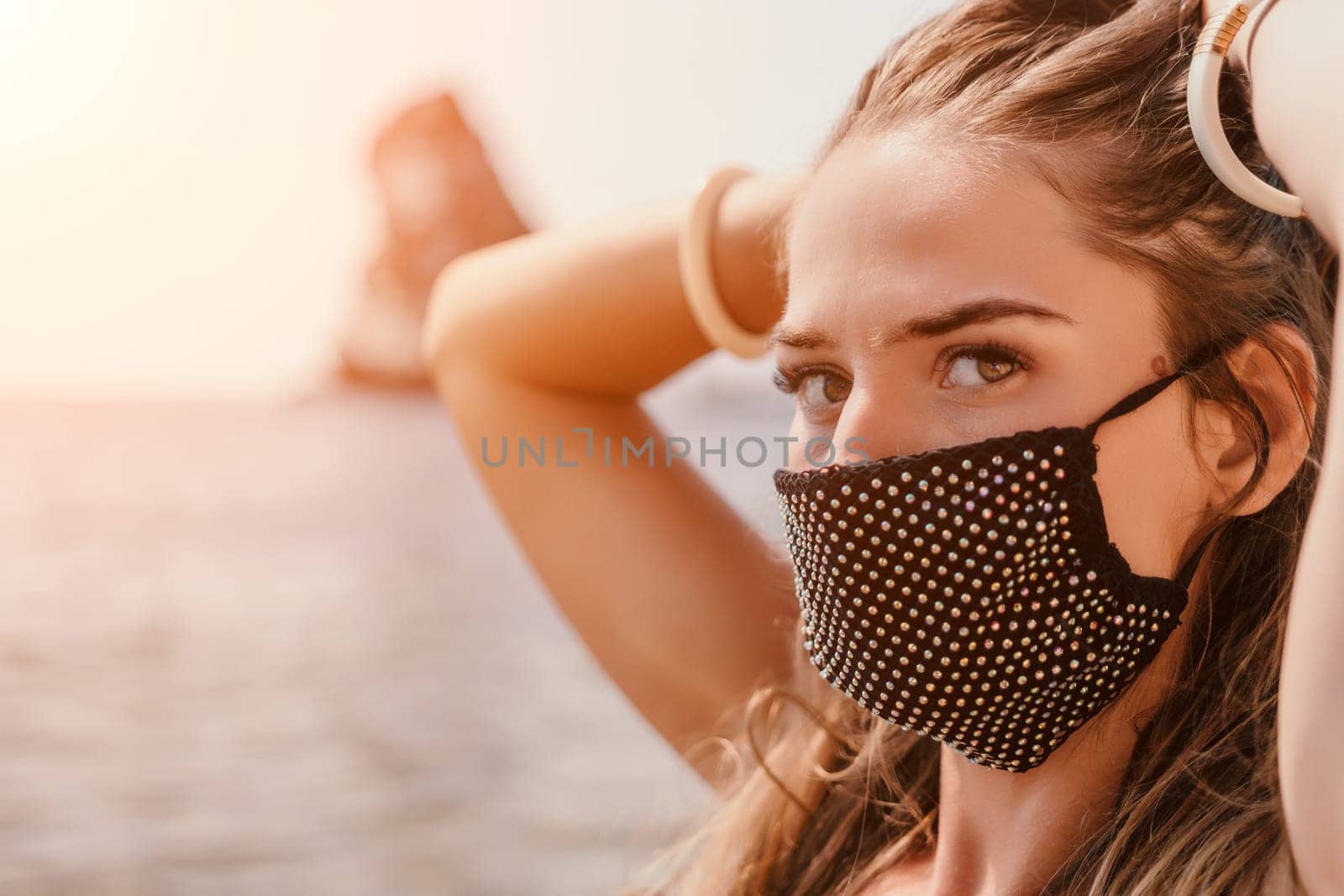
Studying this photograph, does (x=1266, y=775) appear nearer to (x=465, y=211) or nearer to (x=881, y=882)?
(x=881, y=882)

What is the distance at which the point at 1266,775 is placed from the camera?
903 mm

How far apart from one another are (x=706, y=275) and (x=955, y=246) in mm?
498

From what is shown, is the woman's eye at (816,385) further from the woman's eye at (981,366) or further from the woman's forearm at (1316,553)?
the woman's forearm at (1316,553)

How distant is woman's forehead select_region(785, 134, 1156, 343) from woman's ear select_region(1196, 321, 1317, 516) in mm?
87

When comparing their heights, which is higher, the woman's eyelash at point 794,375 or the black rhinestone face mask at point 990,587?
the woman's eyelash at point 794,375

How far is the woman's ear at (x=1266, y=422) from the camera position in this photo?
2.94ft

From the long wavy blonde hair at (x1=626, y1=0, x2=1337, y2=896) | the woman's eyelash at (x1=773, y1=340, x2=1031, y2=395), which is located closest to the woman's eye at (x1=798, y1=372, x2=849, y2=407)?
the woman's eyelash at (x1=773, y1=340, x2=1031, y2=395)

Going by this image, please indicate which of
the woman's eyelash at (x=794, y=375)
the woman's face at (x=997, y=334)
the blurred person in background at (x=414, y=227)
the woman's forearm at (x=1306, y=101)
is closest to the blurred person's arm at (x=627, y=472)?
the woman's eyelash at (x=794, y=375)

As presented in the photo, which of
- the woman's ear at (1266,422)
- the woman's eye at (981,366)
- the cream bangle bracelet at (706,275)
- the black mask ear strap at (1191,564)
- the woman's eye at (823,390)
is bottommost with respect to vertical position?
the black mask ear strap at (1191,564)

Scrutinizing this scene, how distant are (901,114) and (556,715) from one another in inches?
201

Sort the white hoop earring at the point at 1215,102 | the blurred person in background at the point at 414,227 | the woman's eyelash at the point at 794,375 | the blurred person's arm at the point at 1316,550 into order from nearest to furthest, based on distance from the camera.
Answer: the blurred person's arm at the point at 1316,550 → the white hoop earring at the point at 1215,102 → the woman's eyelash at the point at 794,375 → the blurred person in background at the point at 414,227

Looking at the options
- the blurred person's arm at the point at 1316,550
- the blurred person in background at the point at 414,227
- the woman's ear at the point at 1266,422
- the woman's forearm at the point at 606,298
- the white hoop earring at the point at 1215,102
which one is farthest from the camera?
the blurred person in background at the point at 414,227

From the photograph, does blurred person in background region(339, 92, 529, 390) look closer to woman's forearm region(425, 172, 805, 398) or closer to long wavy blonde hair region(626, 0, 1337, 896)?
woman's forearm region(425, 172, 805, 398)

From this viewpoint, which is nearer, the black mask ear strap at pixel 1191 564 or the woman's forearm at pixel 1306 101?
the woman's forearm at pixel 1306 101
